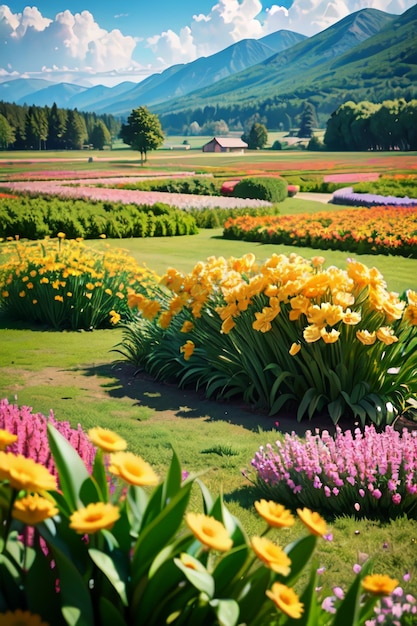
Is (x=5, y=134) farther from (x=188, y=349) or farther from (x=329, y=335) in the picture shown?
(x=329, y=335)

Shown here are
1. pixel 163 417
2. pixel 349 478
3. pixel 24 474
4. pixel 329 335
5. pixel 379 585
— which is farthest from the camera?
pixel 163 417

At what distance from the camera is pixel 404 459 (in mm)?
3434

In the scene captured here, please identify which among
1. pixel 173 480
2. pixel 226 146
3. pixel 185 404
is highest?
pixel 226 146

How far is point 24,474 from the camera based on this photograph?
1.31 m

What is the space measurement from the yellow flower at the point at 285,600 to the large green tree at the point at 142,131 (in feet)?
142

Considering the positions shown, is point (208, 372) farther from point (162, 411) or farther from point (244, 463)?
point (244, 463)

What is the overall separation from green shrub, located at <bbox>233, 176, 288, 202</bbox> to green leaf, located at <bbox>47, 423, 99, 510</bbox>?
2735 cm

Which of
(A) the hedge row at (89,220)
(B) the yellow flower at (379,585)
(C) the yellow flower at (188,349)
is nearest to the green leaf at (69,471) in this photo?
(B) the yellow flower at (379,585)

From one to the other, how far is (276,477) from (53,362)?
3.75m

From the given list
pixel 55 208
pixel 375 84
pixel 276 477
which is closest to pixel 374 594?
pixel 276 477

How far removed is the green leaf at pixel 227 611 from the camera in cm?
144

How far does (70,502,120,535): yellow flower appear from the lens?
49.9 inches

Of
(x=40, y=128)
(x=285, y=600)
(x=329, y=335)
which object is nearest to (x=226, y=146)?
(x=40, y=128)

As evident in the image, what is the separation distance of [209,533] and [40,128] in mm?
21279
